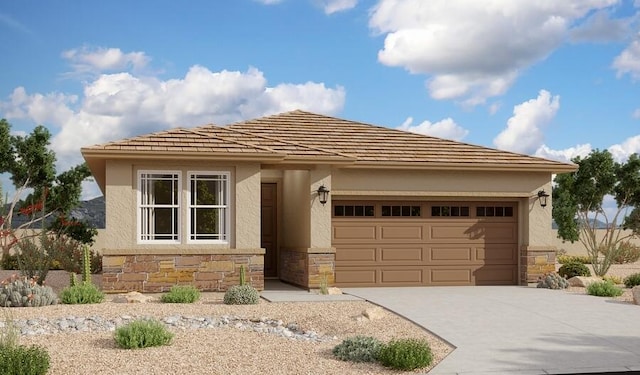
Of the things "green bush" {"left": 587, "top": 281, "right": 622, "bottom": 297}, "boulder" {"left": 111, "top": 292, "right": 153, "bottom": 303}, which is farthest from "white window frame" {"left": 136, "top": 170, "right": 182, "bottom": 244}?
"green bush" {"left": 587, "top": 281, "right": 622, "bottom": 297}

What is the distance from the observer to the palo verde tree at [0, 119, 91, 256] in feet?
85.0

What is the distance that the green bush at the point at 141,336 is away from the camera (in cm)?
1011

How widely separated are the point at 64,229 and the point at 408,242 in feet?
44.7

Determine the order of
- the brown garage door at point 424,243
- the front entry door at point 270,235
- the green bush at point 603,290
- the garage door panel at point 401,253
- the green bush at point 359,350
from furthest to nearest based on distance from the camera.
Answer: the front entry door at point 270,235 → the garage door panel at point 401,253 → the brown garage door at point 424,243 → the green bush at point 603,290 → the green bush at point 359,350

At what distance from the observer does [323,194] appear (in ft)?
56.5

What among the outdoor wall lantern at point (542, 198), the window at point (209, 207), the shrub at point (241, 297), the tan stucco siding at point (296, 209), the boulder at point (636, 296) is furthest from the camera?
the outdoor wall lantern at point (542, 198)

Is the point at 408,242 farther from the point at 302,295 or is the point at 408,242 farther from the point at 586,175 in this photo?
the point at 586,175

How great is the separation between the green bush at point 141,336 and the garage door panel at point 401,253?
8.72 m

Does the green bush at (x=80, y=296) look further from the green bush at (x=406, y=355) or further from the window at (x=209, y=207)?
the green bush at (x=406, y=355)

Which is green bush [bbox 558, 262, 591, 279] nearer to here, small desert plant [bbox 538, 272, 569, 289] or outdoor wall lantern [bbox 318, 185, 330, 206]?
small desert plant [bbox 538, 272, 569, 289]

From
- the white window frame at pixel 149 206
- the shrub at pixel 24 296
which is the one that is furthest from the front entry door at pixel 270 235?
the shrub at pixel 24 296

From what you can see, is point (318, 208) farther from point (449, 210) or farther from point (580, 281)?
point (580, 281)

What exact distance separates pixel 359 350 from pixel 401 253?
867cm

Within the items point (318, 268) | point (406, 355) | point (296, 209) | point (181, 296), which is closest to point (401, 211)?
point (296, 209)
